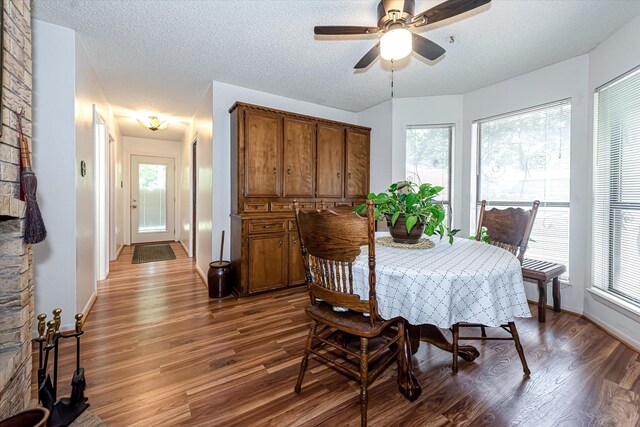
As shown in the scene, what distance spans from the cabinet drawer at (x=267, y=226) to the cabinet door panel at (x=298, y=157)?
402 millimetres

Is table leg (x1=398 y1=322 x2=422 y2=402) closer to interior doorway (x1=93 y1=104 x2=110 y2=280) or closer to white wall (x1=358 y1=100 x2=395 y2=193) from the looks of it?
white wall (x1=358 y1=100 x2=395 y2=193)

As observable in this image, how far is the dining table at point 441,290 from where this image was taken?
51.9 inches

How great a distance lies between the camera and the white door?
20.7 feet

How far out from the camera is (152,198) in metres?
6.52

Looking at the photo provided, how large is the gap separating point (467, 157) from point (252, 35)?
9.87 feet

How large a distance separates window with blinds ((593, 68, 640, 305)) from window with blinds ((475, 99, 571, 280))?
0.98ft

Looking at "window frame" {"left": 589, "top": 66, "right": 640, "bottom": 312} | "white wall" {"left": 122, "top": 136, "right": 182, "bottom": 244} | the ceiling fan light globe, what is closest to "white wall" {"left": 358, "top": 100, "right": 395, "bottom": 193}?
"window frame" {"left": 589, "top": 66, "right": 640, "bottom": 312}

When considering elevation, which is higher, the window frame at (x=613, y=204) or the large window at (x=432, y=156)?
the large window at (x=432, y=156)

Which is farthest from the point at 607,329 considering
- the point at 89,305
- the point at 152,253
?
the point at 152,253

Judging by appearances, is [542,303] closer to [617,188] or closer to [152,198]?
[617,188]

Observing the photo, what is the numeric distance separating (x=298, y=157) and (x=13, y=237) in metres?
2.74

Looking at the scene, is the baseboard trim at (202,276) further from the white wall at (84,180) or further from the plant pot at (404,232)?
the plant pot at (404,232)

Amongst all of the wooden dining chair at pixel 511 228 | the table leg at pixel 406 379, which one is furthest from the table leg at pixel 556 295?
the table leg at pixel 406 379

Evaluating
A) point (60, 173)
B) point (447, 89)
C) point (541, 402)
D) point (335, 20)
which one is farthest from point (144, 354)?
point (447, 89)
